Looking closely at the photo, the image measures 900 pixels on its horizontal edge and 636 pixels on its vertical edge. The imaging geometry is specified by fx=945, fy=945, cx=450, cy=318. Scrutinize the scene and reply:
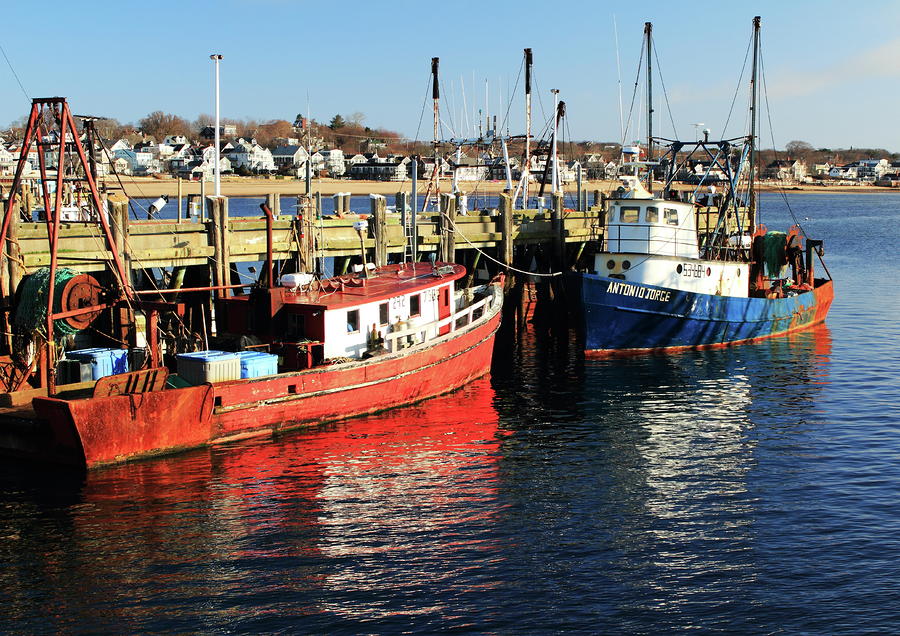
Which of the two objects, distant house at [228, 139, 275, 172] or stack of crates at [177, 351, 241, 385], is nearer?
stack of crates at [177, 351, 241, 385]

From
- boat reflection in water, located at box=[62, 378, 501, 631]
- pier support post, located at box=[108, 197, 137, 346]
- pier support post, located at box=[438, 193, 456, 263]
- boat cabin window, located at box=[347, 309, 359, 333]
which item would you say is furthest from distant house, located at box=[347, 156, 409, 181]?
boat reflection in water, located at box=[62, 378, 501, 631]

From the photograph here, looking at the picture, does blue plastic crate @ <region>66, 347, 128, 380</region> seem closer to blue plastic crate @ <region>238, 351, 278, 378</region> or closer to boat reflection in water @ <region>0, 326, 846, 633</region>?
blue plastic crate @ <region>238, 351, 278, 378</region>

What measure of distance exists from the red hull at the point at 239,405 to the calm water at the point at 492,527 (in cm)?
48

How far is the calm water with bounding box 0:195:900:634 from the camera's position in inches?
574

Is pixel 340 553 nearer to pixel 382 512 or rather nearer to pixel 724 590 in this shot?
pixel 382 512

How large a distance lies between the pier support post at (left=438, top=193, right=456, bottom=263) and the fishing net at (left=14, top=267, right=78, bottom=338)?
566 inches

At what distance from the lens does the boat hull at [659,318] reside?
34438 mm

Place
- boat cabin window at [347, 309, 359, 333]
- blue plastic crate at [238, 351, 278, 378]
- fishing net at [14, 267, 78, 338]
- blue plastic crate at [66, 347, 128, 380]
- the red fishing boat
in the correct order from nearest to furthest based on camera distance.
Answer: the red fishing boat < blue plastic crate at [238, 351, 278, 378] < fishing net at [14, 267, 78, 338] < blue plastic crate at [66, 347, 128, 380] < boat cabin window at [347, 309, 359, 333]

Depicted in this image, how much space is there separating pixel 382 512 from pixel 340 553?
202cm

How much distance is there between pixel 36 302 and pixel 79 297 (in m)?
1.04

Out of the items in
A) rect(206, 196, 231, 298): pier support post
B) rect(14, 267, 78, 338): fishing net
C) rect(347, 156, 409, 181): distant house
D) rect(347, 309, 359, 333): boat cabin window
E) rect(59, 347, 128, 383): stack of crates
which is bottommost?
rect(59, 347, 128, 383): stack of crates

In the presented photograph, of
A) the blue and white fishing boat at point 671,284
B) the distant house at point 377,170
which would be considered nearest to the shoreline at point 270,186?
the distant house at point 377,170

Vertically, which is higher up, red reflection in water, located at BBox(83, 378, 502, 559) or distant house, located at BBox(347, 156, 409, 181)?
distant house, located at BBox(347, 156, 409, 181)

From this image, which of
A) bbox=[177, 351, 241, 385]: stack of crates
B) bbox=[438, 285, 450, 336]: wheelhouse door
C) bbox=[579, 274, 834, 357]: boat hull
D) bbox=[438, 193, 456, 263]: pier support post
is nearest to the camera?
bbox=[177, 351, 241, 385]: stack of crates
